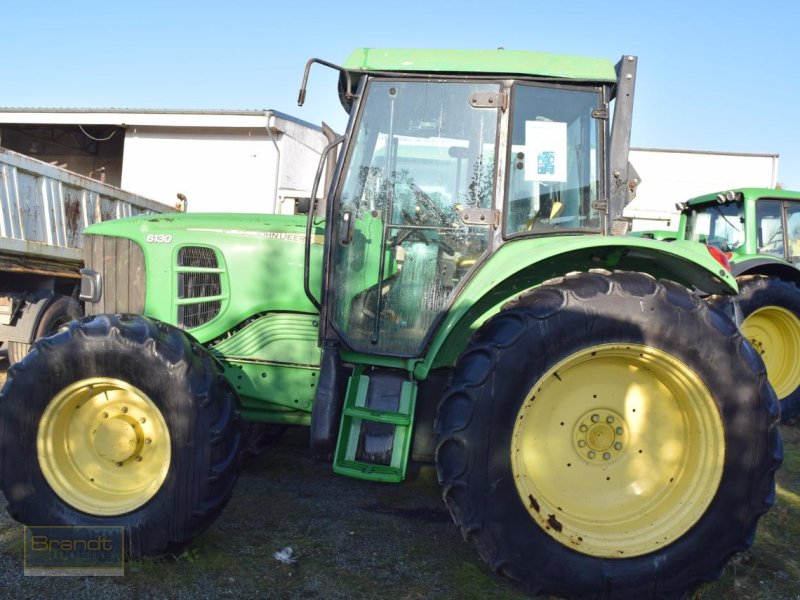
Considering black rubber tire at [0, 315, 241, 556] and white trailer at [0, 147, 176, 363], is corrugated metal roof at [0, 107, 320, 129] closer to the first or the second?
white trailer at [0, 147, 176, 363]

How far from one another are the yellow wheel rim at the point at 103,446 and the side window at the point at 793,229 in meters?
7.02

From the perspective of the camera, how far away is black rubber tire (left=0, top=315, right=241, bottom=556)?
2590mm

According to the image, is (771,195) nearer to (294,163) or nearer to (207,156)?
(294,163)

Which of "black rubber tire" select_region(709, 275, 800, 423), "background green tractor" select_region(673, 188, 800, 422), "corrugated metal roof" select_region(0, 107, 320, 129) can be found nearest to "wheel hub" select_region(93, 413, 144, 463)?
"background green tractor" select_region(673, 188, 800, 422)

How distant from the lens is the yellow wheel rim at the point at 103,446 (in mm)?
2670

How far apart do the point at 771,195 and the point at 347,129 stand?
591cm

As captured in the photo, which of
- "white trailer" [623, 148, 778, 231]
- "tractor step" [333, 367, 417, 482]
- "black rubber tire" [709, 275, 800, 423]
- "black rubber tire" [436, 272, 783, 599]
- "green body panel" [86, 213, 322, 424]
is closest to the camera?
"black rubber tire" [436, 272, 783, 599]

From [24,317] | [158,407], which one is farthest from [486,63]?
[24,317]

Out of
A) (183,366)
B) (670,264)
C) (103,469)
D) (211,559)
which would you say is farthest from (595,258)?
(103,469)

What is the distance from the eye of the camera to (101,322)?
2.69 meters

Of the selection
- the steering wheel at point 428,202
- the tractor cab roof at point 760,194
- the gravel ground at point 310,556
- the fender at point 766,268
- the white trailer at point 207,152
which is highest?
the white trailer at point 207,152

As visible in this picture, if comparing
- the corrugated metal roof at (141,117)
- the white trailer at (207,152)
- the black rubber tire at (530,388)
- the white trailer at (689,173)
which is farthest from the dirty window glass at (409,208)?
the white trailer at (689,173)

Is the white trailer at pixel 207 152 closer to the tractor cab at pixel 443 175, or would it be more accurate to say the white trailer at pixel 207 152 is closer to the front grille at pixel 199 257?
the front grille at pixel 199 257

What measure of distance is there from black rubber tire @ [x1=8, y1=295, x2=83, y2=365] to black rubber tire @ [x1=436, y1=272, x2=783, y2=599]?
15.9 feet
